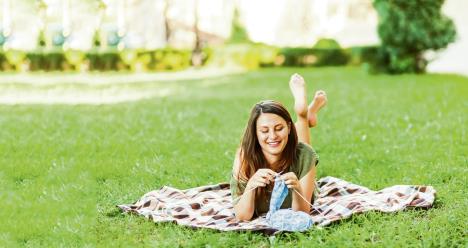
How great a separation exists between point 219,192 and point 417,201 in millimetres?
1400

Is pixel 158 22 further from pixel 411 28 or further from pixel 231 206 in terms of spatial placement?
pixel 231 206

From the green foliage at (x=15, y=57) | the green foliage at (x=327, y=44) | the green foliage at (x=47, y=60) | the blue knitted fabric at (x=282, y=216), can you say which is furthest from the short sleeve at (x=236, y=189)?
the green foliage at (x=327, y=44)

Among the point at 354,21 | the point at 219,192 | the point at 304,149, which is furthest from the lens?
the point at 354,21

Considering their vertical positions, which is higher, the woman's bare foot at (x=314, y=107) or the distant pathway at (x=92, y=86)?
the woman's bare foot at (x=314, y=107)

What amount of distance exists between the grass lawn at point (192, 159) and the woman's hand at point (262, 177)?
303 millimetres

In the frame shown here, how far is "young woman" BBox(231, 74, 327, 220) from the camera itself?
4.57 meters

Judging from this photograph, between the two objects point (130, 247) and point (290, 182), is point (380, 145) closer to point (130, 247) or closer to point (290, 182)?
point (290, 182)

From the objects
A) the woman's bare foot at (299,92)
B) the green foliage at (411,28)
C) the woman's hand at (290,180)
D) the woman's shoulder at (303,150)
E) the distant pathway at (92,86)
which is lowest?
the distant pathway at (92,86)

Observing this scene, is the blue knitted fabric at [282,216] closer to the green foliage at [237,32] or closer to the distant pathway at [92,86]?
the distant pathway at [92,86]

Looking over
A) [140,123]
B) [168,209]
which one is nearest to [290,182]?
[168,209]

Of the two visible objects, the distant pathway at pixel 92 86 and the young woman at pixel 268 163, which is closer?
the young woman at pixel 268 163

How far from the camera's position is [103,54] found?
19.2m

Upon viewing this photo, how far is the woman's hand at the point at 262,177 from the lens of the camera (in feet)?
14.7

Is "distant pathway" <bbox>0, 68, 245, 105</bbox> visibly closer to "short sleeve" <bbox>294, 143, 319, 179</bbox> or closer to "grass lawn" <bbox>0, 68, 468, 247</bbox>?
"grass lawn" <bbox>0, 68, 468, 247</bbox>
